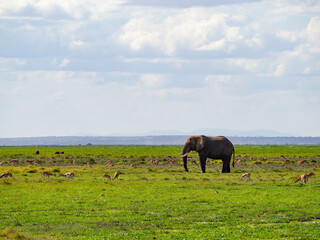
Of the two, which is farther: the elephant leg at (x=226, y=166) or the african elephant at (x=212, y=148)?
the african elephant at (x=212, y=148)

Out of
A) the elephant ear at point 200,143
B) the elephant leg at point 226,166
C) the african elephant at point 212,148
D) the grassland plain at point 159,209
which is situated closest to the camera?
the grassland plain at point 159,209

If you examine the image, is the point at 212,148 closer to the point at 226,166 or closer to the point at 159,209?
the point at 226,166

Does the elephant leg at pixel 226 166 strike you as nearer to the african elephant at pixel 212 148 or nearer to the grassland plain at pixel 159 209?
the african elephant at pixel 212 148

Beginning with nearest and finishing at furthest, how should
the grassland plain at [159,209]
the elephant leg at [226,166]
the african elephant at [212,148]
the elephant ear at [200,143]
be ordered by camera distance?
the grassland plain at [159,209] → the elephant leg at [226,166] → the african elephant at [212,148] → the elephant ear at [200,143]

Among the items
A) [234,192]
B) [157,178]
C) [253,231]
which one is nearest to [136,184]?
[157,178]

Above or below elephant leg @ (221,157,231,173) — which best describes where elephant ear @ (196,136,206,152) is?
above

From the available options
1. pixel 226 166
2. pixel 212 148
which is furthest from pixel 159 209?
pixel 212 148

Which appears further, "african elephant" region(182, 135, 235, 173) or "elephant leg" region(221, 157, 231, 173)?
"african elephant" region(182, 135, 235, 173)

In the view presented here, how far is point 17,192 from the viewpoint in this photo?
32.1 m

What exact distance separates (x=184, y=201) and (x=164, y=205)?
5.95ft

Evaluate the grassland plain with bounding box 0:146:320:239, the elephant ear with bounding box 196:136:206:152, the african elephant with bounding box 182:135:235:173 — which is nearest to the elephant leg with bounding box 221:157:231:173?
the african elephant with bounding box 182:135:235:173

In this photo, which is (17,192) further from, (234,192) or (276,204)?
Answer: (276,204)

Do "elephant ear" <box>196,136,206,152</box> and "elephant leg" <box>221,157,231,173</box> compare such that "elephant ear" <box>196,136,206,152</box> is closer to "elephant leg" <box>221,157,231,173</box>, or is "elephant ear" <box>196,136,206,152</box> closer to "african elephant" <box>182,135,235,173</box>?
"african elephant" <box>182,135,235,173</box>

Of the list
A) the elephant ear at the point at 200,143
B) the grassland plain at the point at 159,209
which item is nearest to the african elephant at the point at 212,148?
the elephant ear at the point at 200,143
